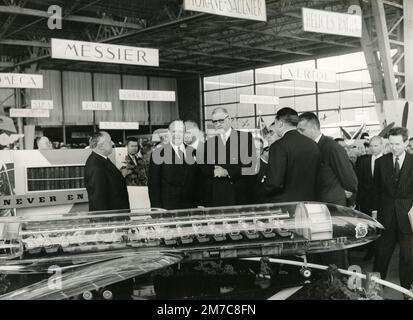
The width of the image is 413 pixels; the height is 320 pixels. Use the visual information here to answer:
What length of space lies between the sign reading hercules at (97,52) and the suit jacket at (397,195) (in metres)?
3.03

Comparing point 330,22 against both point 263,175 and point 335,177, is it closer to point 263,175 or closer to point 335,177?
point 263,175

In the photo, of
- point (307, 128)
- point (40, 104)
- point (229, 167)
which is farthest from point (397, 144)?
point (40, 104)

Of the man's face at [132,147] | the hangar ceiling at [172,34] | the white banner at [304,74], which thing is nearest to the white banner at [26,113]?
the hangar ceiling at [172,34]

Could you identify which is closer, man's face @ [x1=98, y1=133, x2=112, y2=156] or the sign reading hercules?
man's face @ [x1=98, y1=133, x2=112, y2=156]

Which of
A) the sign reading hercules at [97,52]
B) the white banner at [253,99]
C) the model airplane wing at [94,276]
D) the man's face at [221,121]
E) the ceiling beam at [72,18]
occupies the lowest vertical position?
the model airplane wing at [94,276]

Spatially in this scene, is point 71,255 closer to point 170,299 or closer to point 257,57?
point 170,299

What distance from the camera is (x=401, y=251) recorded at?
3.98m

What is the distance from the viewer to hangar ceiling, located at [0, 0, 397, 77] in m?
12.4

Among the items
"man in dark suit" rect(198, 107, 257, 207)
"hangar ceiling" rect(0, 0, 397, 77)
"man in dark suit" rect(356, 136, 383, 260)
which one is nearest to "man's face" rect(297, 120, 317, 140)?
"man in dark suit" rect(198, 107, 257, 207)

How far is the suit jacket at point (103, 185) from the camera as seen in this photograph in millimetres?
4137

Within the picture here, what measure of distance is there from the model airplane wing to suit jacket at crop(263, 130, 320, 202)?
148 cm

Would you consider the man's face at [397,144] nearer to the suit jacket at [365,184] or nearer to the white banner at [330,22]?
the white banner at [330,22]

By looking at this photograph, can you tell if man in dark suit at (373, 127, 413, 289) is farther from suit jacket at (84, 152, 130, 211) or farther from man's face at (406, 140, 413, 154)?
suit jacket at (84, 152, 130, 211)
